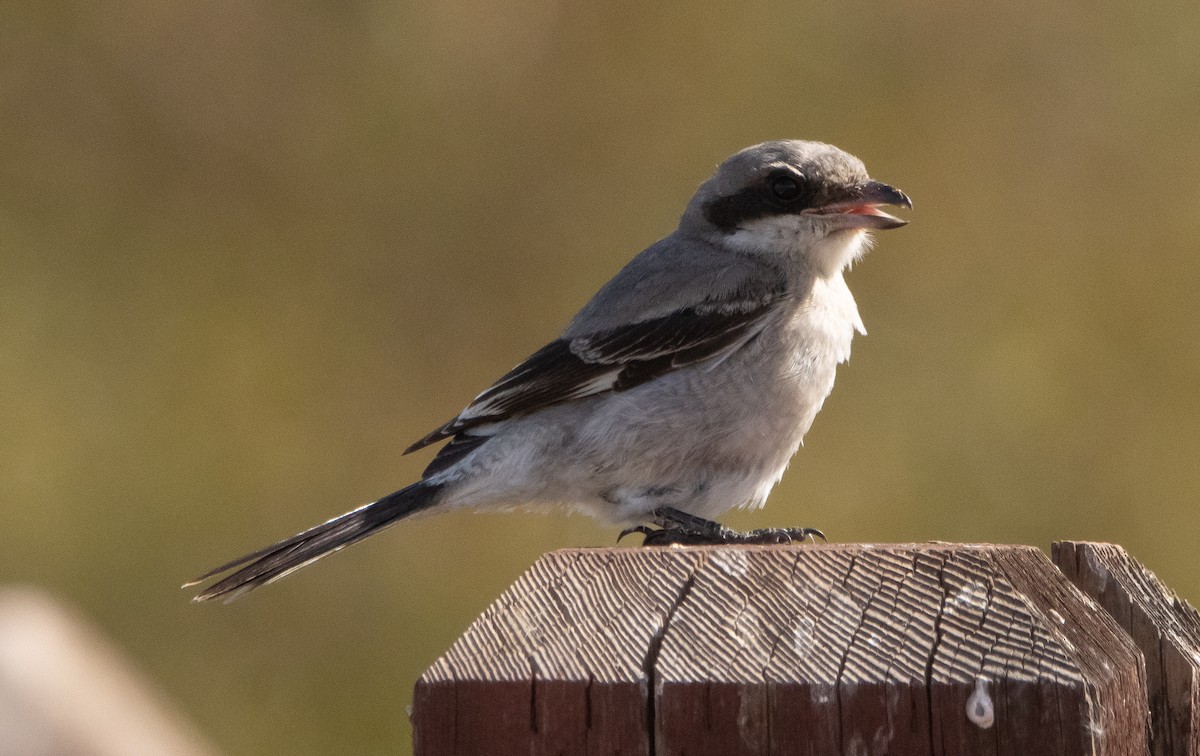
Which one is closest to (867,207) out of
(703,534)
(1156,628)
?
(703,534)

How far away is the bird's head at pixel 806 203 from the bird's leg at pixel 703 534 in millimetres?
859

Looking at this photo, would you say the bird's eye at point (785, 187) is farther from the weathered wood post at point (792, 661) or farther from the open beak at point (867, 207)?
the weathered wood post at point (792, 661)

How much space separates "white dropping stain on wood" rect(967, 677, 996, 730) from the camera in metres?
1.38

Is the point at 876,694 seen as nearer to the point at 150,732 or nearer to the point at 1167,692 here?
the point at 1167,692

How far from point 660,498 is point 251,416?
2.42m

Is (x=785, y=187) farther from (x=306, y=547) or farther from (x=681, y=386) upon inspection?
(x=306, y=547)

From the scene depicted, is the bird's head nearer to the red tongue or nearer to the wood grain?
the red tongue

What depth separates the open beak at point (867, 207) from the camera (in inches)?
148

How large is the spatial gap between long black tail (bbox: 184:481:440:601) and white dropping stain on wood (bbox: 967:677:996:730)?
6.55 feet

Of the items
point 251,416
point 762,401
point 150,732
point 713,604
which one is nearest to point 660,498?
point 762,401

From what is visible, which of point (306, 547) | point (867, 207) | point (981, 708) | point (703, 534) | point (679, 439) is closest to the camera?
point (981, 708)

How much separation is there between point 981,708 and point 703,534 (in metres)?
1.60

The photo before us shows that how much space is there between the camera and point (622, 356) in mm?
3570

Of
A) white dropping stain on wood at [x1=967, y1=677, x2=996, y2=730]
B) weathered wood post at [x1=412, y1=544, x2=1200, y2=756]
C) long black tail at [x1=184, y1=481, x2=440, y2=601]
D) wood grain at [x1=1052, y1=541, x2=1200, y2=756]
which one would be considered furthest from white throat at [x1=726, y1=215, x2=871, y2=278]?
white dropping stain on wood at [x1=967, y1=677, x2=996, y2=730]
